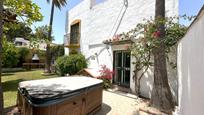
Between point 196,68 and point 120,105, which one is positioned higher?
point 196,68

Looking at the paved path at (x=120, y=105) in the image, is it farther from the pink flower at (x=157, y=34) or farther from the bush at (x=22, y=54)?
the bush at (x=22, y=54)

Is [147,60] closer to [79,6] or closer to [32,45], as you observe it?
[32,45]

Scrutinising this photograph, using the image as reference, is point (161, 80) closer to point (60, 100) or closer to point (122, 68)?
point (122, 68)

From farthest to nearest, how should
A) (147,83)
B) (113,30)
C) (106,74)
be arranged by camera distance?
1. (113,30)
2. (106,74)
3. (147,83)

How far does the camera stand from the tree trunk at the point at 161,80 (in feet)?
21.7

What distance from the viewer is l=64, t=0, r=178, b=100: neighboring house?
9727 millimetres

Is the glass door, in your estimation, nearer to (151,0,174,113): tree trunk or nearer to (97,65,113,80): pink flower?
(97,65,113,80): pink flower

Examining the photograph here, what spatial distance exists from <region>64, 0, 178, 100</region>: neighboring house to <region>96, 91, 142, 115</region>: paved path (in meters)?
1.23

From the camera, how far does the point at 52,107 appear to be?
392 centimetres

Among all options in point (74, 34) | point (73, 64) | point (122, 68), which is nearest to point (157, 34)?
point (122, 68)

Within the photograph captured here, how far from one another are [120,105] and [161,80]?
2.15 meters

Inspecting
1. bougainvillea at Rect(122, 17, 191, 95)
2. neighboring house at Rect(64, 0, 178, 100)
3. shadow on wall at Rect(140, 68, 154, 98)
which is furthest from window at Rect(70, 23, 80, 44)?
shadow on wall at Rect(140, 68, 154, 98)

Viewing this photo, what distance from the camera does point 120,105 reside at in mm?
7359

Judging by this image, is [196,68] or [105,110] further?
[105,110]
